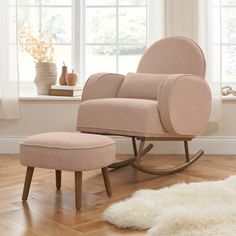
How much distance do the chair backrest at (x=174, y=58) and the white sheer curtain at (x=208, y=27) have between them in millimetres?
399

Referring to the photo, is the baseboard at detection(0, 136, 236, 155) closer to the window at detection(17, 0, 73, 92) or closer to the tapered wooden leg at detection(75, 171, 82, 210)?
the window at detection(17, 0, 73, 92)

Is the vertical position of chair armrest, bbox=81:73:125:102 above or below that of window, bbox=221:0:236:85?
below

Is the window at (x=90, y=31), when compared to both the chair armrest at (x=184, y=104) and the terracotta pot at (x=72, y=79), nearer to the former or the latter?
the terracotta pot at (x=72, y=79)

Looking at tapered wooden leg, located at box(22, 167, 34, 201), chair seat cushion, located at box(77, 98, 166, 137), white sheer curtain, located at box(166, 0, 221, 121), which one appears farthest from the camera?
white sheer curtain, located at box(166, 0, 221, 121)

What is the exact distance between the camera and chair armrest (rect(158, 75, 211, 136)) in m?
2.90

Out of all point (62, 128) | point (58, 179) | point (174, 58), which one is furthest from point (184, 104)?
point (62, 128)

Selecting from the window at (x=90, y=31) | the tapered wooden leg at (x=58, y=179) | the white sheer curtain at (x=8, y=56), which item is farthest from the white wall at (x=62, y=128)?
the tapered wooden leg at (x=58, y=179)

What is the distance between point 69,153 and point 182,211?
633 millimetres

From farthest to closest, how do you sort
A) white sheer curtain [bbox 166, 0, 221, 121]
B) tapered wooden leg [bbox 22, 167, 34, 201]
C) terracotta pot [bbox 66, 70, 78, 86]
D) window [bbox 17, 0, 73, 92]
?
window [bbox 17, 0, 73, 92] < terracotta pot [bbox 66, 70, 78, 86] < white sheer curtain [bbox 166, 0, 221, 121] < tapered wooden leg [bbox 22, 167, 34, 201]

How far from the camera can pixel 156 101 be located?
3.11 meters

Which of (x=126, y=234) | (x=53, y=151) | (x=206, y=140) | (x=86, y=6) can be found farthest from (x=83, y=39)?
(x=126, y=234)

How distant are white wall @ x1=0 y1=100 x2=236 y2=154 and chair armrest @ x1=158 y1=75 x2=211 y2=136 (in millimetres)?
865

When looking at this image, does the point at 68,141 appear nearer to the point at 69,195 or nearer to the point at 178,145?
the point at 69,195

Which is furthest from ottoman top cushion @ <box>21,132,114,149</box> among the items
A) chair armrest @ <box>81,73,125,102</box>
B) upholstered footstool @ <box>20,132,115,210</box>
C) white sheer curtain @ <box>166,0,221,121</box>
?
white sheer curtain @ <box>166,0,221,121</box>
